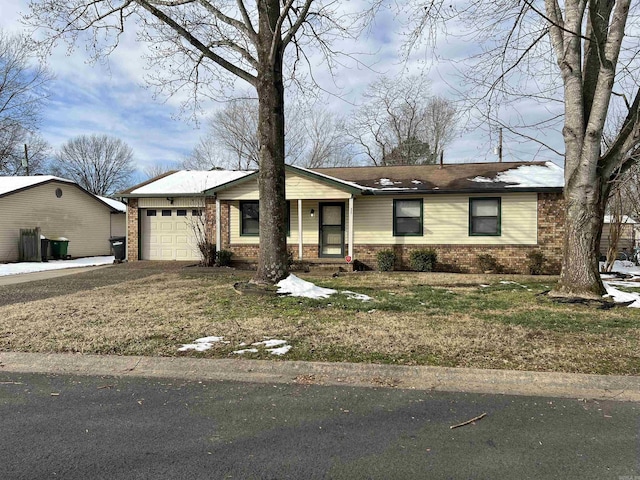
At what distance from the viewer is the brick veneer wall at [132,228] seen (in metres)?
17.0

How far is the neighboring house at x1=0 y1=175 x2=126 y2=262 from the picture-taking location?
1864 centimetres

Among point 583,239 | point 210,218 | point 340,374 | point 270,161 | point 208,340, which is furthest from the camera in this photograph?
point 210,218

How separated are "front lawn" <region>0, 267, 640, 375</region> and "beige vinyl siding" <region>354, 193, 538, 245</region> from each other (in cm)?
556

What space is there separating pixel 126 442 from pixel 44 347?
2801 mm

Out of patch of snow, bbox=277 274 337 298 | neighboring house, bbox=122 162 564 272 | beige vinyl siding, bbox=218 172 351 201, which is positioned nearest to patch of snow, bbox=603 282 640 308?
patch of snow, bbox=277 274 337 298

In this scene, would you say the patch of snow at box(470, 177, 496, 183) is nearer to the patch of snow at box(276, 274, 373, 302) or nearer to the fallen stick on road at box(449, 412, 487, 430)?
the patch of snow at box(276, 274, 373, 302)

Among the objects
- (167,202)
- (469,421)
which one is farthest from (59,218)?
(469,421)

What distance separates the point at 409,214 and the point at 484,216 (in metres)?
2.56

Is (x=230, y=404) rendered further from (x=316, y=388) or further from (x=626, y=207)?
(x=626, y=207)

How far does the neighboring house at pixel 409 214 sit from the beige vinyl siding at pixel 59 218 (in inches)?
252

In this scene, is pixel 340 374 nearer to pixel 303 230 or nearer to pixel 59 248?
pixel 303 230

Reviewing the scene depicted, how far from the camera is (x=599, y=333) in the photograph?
218 inches

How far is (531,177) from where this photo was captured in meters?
14.9

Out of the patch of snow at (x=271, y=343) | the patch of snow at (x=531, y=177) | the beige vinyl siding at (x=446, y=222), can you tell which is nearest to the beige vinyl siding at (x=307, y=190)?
the beige vinyl siding at (x=446, y=222)
